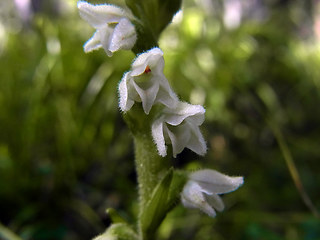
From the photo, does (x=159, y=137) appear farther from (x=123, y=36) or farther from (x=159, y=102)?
(x=123, y=36)

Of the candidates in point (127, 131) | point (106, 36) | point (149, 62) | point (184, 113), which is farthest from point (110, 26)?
point (127, 131)

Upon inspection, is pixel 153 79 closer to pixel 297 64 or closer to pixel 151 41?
pixel 151 41

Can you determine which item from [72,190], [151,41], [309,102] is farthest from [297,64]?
[151,41]

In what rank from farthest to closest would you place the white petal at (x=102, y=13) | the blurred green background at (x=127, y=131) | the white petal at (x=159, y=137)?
the blurred green background at (x=127, y=131), the white petal at (x=102, y=13), the white petal at (x=159, y=137)

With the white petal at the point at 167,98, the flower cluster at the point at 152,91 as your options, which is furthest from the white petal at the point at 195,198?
the white petal at the point at 167,98

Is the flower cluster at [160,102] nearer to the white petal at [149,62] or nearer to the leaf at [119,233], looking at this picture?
the white petal at [149,62]

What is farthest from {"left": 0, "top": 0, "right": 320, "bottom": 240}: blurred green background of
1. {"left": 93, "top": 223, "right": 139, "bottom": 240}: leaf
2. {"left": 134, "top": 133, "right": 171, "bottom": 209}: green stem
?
{"left": 93, "top": 223, "right": 139, "bottom": 240}: leaf

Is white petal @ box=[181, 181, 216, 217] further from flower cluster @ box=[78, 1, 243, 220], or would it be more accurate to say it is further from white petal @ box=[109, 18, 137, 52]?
white petal @ box=[109, 18, 137, 52]
